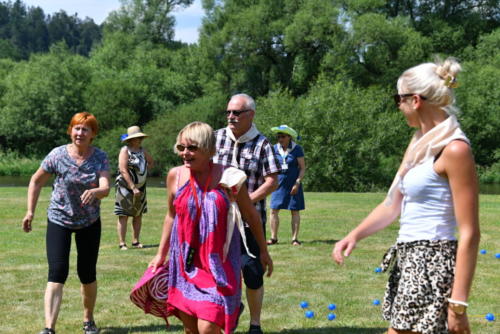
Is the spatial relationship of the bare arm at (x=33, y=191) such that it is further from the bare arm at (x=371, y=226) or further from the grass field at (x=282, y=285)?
the bare arm at (x=371, y=226)

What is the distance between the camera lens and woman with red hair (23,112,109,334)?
18.5ft

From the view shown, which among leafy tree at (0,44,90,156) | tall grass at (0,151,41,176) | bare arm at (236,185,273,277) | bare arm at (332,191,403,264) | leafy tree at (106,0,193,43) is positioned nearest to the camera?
bare arm at (332,191,403,264)

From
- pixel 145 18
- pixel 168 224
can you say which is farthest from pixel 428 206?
pixel 145 18

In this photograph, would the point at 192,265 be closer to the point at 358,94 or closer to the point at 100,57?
the point at 358,94

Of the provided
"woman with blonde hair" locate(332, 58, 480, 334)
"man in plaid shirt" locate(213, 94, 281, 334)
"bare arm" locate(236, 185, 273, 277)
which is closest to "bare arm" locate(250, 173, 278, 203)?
"man in plaid shirt" locate(213, 94, 281, 334)

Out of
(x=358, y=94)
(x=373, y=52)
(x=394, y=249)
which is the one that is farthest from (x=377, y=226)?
(x=373, y=52)

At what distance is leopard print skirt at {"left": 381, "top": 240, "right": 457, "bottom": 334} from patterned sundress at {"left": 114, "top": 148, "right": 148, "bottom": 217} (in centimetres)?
779

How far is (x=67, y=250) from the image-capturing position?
226 inches

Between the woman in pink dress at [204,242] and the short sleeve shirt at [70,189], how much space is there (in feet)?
5.50

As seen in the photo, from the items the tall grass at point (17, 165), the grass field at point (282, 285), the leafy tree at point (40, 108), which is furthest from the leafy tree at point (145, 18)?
the grass field at point (282, 285)

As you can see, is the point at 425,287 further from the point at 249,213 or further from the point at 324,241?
the point at 324,241

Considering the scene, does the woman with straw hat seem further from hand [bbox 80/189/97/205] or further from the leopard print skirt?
the leopard print skirt

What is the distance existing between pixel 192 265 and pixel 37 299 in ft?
12.6

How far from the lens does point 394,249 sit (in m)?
A: 3.56
